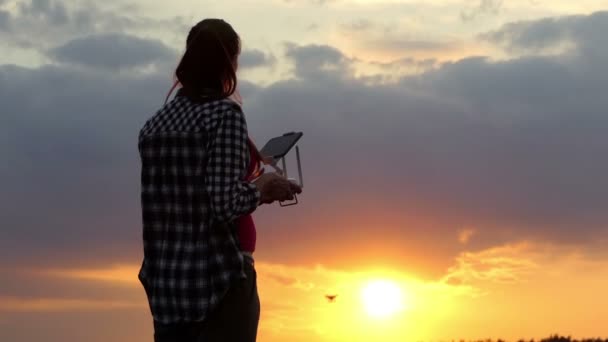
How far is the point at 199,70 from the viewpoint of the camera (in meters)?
5.92

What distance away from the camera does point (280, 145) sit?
6.23m

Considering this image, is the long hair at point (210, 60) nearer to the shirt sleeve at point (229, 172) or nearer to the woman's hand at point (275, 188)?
the shirt sleeve at point (229, 172)

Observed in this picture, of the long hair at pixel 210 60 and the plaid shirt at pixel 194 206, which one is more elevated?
the long hair at pixel 210 60

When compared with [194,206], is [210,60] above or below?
above

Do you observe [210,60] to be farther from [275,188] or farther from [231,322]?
[231,322]

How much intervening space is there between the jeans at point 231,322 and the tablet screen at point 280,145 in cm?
76

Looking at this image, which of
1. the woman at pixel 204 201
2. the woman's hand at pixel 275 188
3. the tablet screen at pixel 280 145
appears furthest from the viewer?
the tablet screen at pixel 280 145

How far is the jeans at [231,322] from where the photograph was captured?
564 cm

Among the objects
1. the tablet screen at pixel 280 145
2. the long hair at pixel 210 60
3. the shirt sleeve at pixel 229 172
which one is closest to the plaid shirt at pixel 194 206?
→ the shirt sleeve at pixel 229 172

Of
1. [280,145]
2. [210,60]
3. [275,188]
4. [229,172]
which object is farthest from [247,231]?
[210,60]

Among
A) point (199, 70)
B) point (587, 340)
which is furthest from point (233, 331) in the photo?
point (587, 340)

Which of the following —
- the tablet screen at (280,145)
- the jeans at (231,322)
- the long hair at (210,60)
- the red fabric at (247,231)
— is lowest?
the jeans at (231,322)

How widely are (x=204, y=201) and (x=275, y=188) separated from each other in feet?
1.39

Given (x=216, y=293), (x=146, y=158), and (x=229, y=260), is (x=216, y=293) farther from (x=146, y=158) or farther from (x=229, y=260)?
(x=146, y=158)
